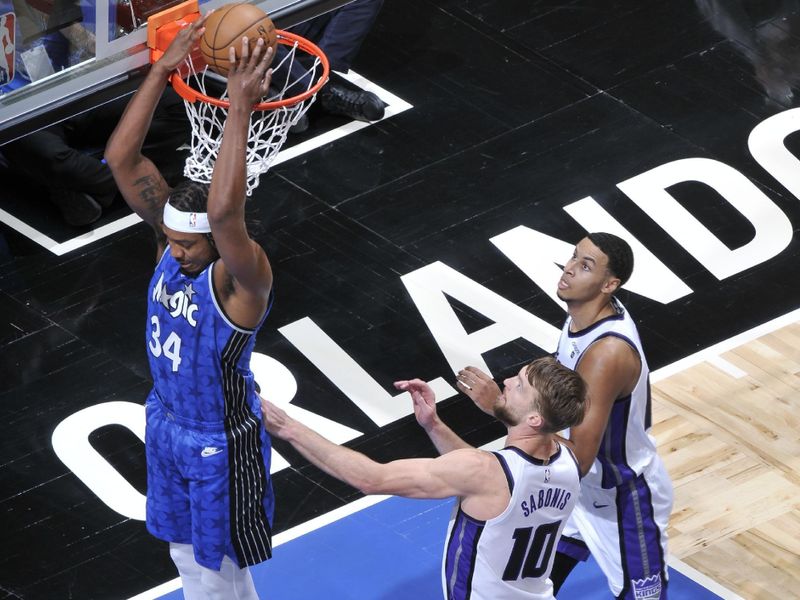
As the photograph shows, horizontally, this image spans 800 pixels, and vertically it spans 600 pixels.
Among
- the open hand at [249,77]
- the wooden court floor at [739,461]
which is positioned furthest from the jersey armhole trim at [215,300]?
the wooden court floor at [739,461]

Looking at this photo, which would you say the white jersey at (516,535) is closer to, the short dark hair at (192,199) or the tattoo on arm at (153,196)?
the short dark hair at (192,199)

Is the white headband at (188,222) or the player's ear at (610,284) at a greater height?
the white headband at (188,222)

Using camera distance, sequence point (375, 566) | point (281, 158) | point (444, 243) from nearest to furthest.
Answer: point (375, 566)
point (444, 243)
point (281, 158)

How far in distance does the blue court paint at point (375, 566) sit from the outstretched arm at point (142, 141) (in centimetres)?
197

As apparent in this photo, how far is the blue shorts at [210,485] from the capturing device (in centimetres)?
675

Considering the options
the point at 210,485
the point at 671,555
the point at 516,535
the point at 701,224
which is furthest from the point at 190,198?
the point at 701,224

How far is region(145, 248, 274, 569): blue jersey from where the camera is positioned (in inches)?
258

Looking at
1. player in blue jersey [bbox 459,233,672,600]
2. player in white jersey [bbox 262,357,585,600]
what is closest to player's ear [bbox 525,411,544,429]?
player in white jersey [bbox 262,357,585,600]

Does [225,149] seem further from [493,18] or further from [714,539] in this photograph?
[493,18]

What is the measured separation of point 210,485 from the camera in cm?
679

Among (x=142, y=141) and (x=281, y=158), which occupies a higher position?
(x=142, y=141)

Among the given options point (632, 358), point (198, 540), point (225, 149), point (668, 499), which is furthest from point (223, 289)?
point (668, 499)

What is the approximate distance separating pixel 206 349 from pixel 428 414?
886 mm

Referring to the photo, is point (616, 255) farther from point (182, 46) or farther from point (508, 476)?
point (182, 46)
